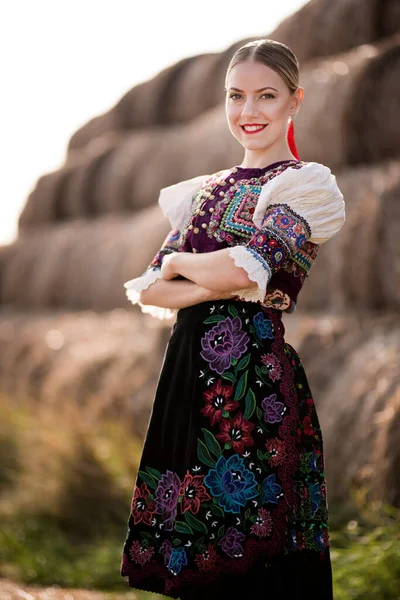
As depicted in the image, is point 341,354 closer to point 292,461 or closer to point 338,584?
point 338,584

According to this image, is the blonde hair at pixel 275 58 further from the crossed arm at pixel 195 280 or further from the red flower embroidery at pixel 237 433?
the red flower embroidery at pixel 237 433

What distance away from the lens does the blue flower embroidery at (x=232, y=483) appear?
1927 millimetres

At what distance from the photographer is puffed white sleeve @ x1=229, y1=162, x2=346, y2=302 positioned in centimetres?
188

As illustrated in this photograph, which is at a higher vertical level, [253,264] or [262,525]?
[253,264]

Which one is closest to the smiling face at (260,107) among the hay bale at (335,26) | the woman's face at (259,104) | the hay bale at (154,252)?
the woman's face at (259,104)

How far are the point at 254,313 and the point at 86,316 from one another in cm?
523

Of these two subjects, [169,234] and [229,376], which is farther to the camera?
[169,234]

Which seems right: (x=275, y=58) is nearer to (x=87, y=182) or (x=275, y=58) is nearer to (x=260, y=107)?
(x=260, y=107)

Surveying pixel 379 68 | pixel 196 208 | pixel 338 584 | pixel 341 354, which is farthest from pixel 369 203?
pixel 196 208

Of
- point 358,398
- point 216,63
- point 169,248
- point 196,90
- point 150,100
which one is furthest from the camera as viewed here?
point 150,100

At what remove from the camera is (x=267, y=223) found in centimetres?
191

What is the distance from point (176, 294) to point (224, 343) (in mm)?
171

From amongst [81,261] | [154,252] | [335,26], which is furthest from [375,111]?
[81,261]

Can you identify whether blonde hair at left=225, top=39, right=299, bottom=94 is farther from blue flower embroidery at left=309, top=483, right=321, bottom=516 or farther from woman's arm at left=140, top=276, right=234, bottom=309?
blue flower embroidery at left=309, top=483, right=321, bottom=516
